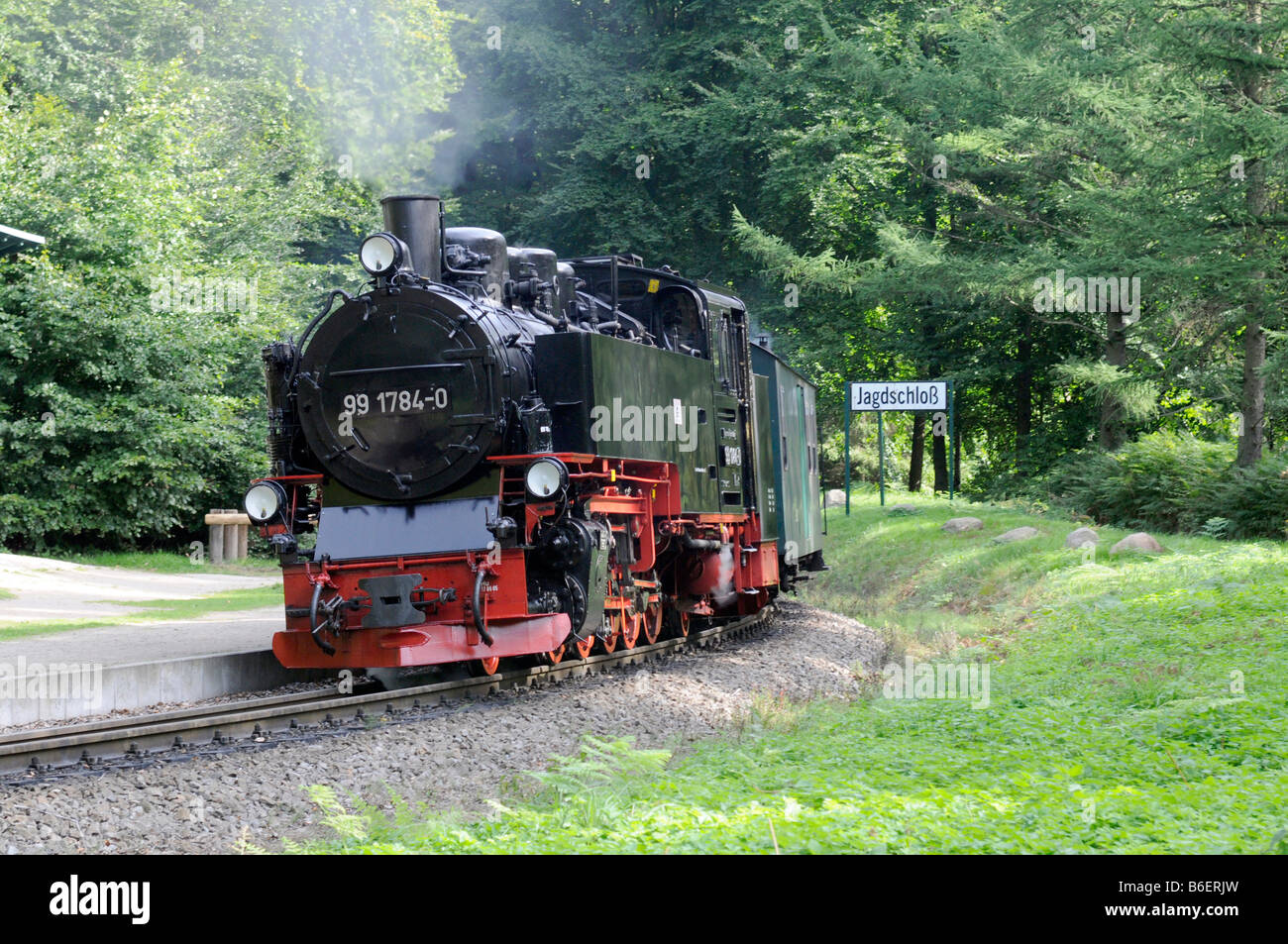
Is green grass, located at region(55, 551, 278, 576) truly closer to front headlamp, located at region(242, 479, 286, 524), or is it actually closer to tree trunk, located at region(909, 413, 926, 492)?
front headlamp, located at region(242, 479, 286, 524)

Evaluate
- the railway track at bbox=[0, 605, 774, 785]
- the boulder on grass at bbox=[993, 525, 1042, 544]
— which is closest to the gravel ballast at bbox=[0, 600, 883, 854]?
the railway track at bbox=[0, 605, 774, 785]

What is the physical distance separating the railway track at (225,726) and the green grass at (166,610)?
3.98 metres

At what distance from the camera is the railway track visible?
22.3ft

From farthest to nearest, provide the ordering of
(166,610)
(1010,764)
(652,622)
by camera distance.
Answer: (166,610)
(652,622)
(1010,764)

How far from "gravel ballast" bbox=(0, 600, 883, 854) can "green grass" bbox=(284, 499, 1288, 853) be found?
0.95 ft

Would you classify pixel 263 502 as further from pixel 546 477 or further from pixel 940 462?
pixel 940 462

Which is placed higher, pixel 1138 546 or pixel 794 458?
pixel 794 458

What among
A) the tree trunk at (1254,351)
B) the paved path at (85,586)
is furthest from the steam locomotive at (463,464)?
the tree trunk at (1254,351)

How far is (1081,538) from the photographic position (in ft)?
57.0

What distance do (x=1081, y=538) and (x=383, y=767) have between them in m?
12.7

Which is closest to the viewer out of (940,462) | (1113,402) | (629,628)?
(629,628)

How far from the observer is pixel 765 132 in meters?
31.7

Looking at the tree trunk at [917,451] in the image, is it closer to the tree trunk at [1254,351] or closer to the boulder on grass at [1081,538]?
the tree trunk at [1254,351]

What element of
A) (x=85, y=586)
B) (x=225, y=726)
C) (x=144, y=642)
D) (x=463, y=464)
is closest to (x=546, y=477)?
(x=463, y=464)
